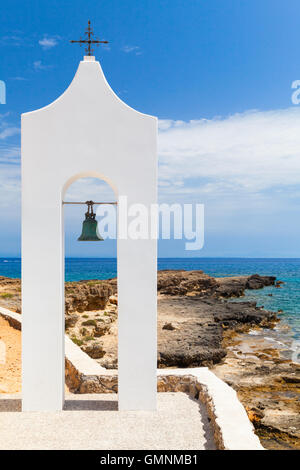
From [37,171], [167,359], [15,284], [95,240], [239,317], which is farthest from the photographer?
[15,284]

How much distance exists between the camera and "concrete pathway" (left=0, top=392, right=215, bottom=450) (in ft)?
13.7

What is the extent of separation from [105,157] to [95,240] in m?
1.22

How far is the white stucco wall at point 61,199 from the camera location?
16.0ft

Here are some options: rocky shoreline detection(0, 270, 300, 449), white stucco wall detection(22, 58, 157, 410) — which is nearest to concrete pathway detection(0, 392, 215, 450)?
white stucco wall detection(22, 58, 157, 410)

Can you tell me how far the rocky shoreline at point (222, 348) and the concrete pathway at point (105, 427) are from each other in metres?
5.72

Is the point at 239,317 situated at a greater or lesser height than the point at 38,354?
lesser

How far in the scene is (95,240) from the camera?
18.0 feet

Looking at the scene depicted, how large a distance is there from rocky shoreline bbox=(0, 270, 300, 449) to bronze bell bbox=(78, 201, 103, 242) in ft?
23.3

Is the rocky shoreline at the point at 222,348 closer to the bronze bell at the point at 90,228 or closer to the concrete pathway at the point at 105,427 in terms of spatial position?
the concrete pathway at the point at 105,427

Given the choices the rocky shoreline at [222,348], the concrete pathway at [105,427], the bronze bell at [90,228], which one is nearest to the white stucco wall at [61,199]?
the concrete pathway at [105,427]

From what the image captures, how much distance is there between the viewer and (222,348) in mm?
17453

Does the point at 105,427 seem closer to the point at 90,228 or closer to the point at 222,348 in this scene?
the point at 90,228
